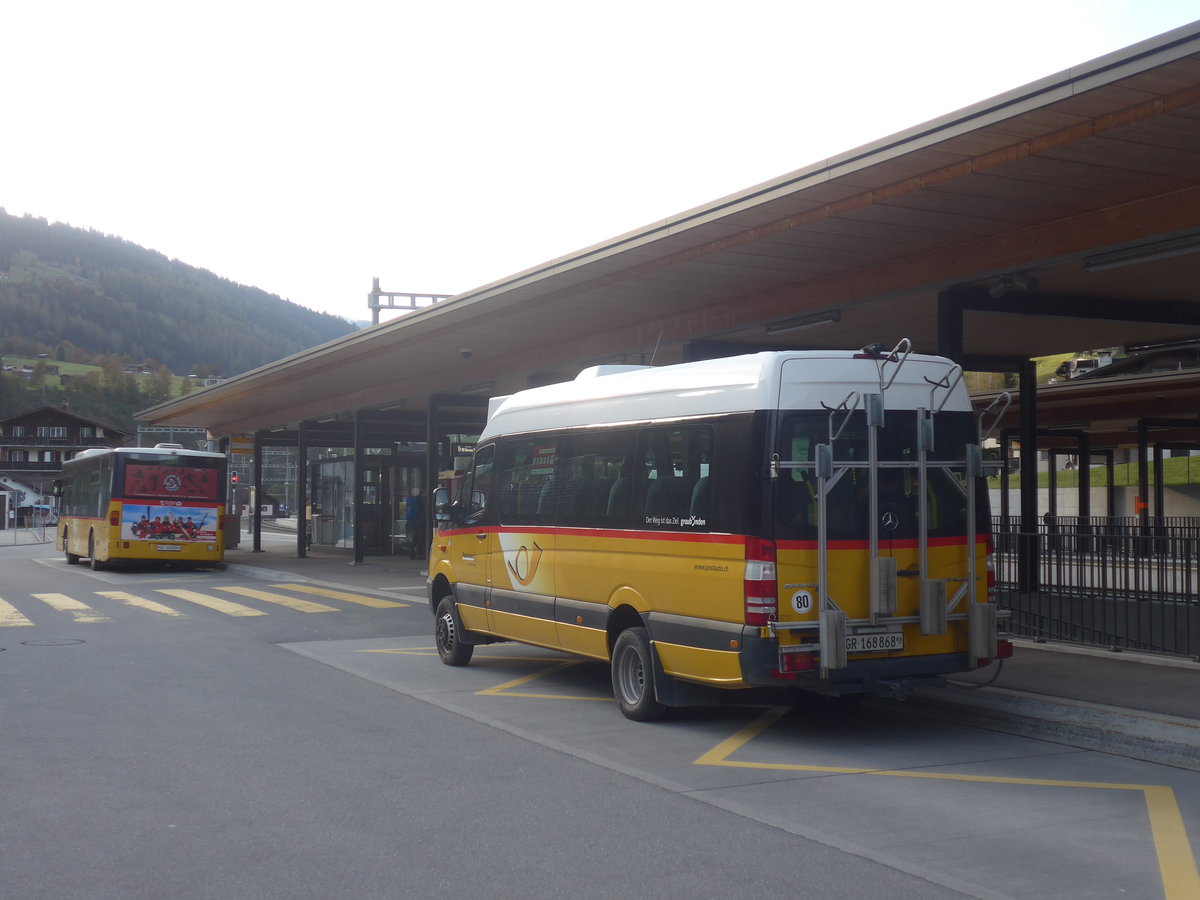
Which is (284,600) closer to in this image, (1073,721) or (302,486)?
(1073,721)

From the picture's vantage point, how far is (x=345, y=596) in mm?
21703

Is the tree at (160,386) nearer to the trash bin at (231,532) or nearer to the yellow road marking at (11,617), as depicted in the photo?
the trash bin at (231,532)

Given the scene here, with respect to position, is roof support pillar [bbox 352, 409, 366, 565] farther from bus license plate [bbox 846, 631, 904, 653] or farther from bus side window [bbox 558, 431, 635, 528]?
bus license plate [bbox 846, 631, 904, 653]

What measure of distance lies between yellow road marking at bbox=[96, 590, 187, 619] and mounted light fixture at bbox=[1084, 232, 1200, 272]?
13.1m

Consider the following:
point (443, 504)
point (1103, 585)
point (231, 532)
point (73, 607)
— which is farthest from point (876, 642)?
point (231, 532)

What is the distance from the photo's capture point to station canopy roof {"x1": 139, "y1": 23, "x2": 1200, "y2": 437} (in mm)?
9227

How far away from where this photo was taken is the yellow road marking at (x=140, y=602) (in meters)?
18.4

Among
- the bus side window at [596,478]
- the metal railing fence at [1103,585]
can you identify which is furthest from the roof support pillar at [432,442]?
the bus side window at [596,478]

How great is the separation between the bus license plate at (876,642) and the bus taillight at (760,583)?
0.62 m

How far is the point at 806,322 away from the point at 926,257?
2811 mm

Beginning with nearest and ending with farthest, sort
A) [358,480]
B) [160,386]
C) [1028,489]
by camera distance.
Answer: [1028,489], [358,480], [160,386]

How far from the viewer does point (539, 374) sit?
22.7m

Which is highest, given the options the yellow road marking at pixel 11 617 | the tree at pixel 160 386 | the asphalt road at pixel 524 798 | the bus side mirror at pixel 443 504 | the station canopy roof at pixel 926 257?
the tree at pixel 160 386

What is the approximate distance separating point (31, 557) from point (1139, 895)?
39.4m
